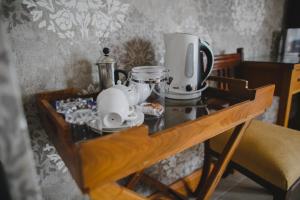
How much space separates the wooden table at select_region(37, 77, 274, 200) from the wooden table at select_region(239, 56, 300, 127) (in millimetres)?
516

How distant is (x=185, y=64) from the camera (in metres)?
0.78

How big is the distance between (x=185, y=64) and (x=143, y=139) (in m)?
0.41

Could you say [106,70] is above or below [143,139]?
above

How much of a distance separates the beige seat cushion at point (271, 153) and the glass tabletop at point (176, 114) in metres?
0.26

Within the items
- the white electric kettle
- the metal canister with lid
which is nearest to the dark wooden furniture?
the white electric kettle

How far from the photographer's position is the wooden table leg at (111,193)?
46 cm

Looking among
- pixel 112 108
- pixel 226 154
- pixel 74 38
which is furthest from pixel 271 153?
pixel 74 38

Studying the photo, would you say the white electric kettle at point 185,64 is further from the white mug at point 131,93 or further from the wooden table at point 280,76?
the wooden table at point 280,76

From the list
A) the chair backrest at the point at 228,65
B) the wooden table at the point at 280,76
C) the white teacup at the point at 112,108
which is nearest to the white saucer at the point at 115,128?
the white teacup at the point at 112,108

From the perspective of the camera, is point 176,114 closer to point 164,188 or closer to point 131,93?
point 131,93

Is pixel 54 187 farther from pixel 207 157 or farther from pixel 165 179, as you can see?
pixel 207 157

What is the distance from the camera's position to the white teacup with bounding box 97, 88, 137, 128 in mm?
510

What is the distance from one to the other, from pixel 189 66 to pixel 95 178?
526 millimetres

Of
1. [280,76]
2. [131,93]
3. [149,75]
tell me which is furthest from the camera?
[280,76]
